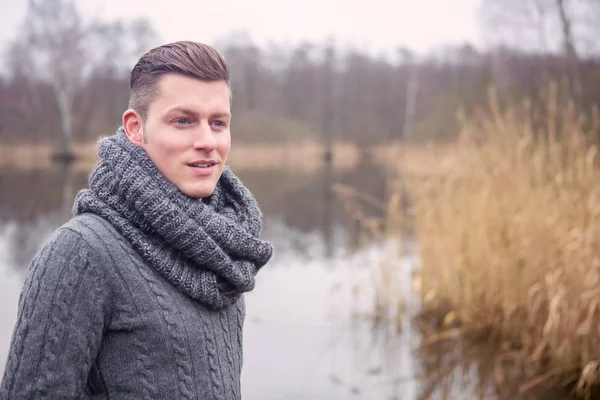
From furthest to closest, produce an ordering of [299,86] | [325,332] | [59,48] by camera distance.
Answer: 1. [299,86]
2. [59,48]
3. [325,332]

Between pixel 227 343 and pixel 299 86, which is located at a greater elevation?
pixel 299 86

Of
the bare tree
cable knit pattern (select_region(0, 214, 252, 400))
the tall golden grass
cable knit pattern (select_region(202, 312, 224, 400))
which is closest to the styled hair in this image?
cable knit pattern (select_region(0, 214, 252, 400))

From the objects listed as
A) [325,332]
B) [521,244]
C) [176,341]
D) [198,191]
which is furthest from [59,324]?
[325,332]

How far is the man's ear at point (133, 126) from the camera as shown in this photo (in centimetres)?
113

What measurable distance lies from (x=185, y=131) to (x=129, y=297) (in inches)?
11.7

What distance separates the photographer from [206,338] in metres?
1.12

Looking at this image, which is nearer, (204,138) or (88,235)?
(88,235)

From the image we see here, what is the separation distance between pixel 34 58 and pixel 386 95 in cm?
1887

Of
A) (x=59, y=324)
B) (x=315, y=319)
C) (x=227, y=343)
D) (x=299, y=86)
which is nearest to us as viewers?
(x=59, y=324)

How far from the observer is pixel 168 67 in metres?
1.09

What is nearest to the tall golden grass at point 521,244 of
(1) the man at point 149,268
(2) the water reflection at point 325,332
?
(2) the water reflection at point 325,332

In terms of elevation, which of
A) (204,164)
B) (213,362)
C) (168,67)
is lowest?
(213,362)

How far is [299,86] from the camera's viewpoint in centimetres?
3403

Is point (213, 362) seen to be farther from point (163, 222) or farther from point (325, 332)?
point (325, 332)
